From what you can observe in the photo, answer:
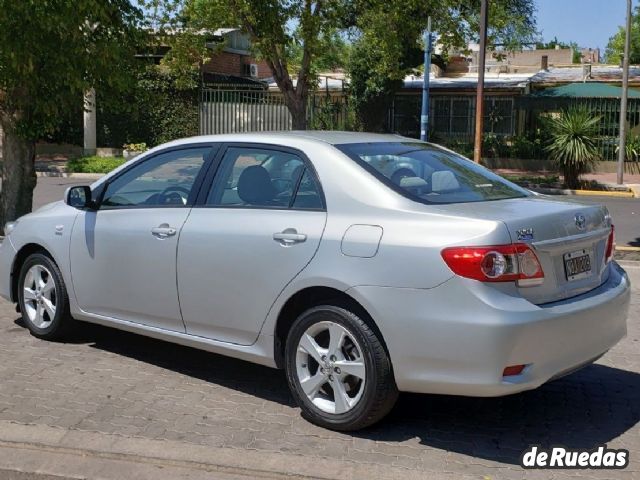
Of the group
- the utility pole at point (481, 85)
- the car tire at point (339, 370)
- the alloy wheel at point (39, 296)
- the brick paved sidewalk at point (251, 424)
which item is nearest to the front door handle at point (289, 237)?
the car tire at point (339, 370)

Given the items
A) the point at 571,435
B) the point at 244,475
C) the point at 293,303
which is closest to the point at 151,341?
the point at 293,303

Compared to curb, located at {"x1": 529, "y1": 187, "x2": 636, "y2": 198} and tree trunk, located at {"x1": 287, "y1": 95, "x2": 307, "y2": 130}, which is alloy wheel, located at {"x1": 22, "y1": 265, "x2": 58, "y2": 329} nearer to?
curb, located at {"x1": 529, "y1": 187, "x2": 636, "y2": 198}

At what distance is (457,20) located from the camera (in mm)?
22531

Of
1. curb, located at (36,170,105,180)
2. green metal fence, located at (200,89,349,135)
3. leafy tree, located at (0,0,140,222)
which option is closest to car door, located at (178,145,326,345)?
leafy tree, located at (0,0,140,222)

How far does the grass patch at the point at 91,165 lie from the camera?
2484 cm

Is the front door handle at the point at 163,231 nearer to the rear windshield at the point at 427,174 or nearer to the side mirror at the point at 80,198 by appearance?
the side mirror at the point at 80,198

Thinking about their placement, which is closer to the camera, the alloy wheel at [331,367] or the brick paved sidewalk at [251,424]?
the brick paved sidewalk at [251,424]

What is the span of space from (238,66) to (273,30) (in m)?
20.2

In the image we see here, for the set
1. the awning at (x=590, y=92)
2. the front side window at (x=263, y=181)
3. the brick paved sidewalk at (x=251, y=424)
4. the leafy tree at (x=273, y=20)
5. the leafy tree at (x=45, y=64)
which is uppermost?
the leafy tree at (x=273, y=20)

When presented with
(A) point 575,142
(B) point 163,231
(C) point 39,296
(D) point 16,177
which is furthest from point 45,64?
(A) point 575,142

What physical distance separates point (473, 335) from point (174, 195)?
2422 mm

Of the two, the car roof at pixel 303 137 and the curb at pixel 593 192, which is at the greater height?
the car roof at pixel 303 137

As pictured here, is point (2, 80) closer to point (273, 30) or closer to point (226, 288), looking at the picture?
point (226, 288)

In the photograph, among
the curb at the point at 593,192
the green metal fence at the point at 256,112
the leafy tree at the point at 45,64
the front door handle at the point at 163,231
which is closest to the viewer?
the front door handle at the point at 163,231
